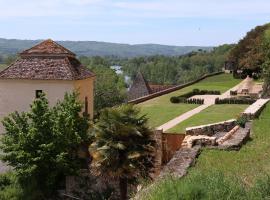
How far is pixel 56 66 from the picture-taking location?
79.9ft

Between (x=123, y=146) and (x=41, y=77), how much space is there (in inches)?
356

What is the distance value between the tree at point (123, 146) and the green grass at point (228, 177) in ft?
7.49

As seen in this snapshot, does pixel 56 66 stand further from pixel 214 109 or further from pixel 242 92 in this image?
pixel 242 92

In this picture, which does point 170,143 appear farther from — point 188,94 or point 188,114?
point 188,94

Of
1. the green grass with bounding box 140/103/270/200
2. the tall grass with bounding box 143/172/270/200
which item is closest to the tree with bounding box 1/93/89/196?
the green grass with bounding box 140/103/270/200

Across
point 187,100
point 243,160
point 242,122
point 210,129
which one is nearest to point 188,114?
point 187,100

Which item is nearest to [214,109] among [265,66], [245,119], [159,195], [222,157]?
[265,66]

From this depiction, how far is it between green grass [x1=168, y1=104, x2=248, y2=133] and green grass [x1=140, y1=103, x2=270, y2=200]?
8301 millimetres

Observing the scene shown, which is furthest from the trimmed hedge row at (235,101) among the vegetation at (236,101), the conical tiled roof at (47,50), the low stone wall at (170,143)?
the low stone wall at (170,143)

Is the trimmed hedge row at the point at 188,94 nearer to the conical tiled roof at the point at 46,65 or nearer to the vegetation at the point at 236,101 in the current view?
the vegetation at the point at 236,101

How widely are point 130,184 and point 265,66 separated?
23622 millimetres

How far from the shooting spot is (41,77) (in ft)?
79.1

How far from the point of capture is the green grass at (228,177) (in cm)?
878

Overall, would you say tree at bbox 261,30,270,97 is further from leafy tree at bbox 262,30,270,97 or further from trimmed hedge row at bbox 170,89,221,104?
trimmed hedge row at bbox 170,89,221,104
